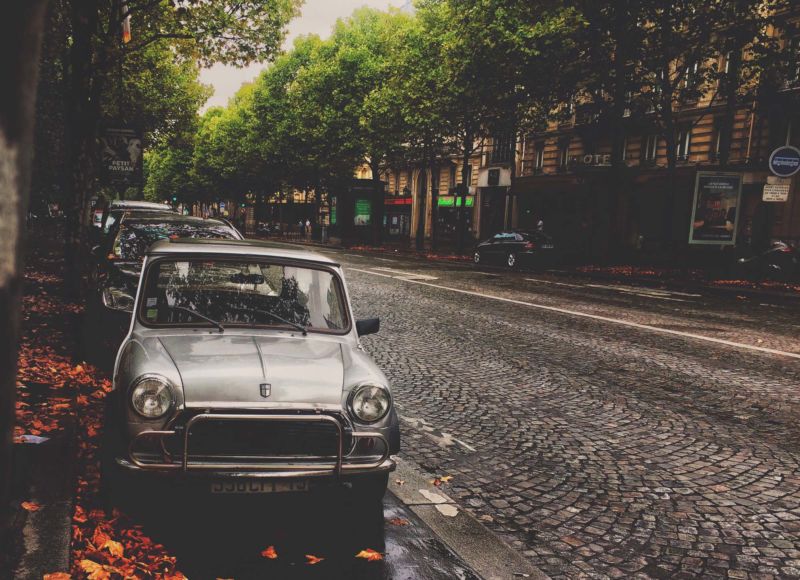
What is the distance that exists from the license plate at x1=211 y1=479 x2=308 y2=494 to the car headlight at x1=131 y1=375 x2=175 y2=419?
1.52ft

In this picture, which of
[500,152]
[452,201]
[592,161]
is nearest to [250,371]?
[592,161]

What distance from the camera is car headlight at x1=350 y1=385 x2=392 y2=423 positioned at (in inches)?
130

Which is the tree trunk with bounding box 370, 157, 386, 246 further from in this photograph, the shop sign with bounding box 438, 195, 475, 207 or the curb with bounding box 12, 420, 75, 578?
the curb with bounding box 12, 420, 75, 578

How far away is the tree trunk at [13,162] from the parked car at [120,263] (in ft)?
16.4

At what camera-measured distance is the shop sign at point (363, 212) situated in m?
40.1

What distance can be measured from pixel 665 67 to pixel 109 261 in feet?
65.2

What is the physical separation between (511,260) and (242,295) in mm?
21470

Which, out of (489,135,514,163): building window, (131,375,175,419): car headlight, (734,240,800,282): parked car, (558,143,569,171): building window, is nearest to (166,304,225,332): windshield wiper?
(131,375,175,419): car headlight

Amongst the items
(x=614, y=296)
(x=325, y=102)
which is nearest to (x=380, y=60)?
(x=325, y=102)

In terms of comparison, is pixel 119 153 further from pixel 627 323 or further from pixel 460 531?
pixel 460 531

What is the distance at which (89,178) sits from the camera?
1005 centimetres

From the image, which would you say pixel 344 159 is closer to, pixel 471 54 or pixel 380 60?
pixel 380 60

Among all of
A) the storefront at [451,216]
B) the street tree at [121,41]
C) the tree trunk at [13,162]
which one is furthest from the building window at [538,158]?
the tree trunk at [13,162]

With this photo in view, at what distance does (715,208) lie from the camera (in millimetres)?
20766
